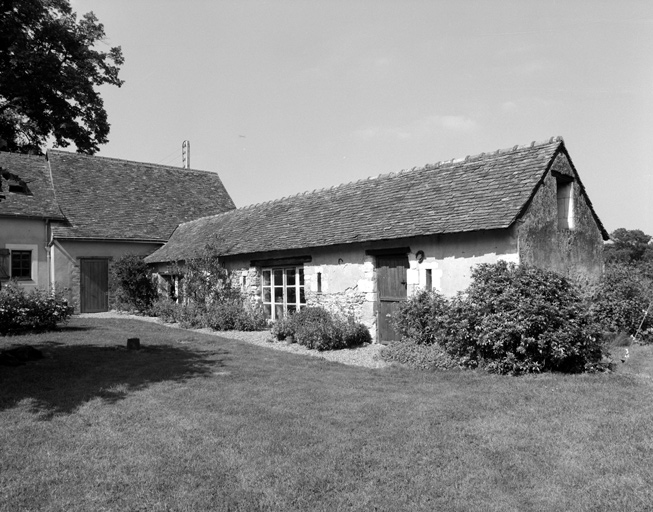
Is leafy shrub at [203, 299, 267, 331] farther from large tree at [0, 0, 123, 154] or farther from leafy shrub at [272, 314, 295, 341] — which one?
large tree at [0, 0, 123, 154]

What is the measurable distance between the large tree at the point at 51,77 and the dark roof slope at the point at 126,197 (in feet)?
8.71

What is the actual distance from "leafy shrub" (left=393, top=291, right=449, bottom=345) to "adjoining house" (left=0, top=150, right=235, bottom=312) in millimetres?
12347

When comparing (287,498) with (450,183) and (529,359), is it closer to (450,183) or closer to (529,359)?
(529,359)

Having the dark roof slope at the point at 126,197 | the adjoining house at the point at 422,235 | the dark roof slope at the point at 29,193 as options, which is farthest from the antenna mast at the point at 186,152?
the adjoining house at the point at 422,235

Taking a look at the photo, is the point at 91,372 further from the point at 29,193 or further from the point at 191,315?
the point at 29,193

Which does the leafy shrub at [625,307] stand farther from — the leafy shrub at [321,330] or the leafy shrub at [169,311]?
the leafy shrub at [169,311]

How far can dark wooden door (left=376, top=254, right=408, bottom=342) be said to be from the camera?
11.6 m

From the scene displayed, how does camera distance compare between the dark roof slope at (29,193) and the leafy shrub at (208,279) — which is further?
the dark roof slope at (29,193)

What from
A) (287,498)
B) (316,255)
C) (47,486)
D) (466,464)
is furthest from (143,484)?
(316,255)

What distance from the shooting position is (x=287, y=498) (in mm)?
4000

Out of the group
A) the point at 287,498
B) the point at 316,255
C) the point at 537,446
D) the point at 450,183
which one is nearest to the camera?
the point at 287,498

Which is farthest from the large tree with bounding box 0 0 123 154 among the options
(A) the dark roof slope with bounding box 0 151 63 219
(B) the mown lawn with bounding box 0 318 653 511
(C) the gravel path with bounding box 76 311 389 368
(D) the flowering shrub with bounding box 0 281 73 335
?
(B) the mown lawn with bounding box 0 318 653 511

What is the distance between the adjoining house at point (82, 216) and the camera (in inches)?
787

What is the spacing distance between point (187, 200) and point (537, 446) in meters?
23.1
